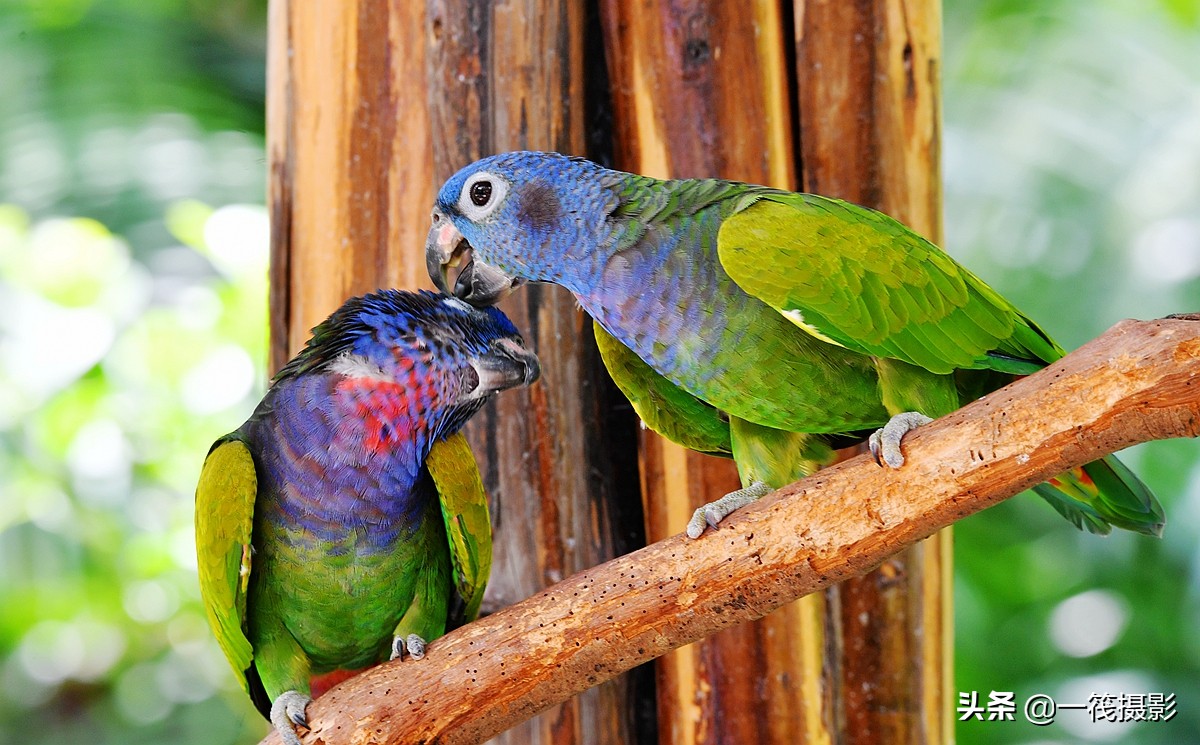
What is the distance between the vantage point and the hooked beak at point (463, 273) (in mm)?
1847

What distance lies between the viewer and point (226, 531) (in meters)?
1.67

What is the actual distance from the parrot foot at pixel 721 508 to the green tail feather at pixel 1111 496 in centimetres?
53

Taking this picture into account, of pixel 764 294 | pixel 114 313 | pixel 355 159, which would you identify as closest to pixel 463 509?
pixel 764 294

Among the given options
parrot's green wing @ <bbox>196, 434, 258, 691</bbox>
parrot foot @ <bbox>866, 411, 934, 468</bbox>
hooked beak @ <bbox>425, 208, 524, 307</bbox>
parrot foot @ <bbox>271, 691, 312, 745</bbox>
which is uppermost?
hooked beak @ <bbox>425, 208, 524, 307</bbox>

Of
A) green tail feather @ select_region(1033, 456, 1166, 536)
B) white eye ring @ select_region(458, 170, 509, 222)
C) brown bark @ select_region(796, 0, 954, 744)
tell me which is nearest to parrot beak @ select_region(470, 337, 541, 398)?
white eye ring @ select_region(458, 170, 509, 222)

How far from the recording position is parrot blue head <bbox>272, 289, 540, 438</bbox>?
1.80 meters

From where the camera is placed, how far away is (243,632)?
1.78 m

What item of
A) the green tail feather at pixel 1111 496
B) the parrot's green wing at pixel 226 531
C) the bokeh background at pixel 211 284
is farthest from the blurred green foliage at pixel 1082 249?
the parrot's green wing at pixel 226 531

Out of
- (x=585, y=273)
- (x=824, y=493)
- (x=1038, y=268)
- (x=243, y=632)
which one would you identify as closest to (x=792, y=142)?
(x=585, y=273)

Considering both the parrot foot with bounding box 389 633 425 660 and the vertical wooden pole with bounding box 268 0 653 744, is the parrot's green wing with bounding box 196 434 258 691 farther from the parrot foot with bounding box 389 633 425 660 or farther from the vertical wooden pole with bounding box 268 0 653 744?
the vertical wooden pole with bounding box 268 0 653 744

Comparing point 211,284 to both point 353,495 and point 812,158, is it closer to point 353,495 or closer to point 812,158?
point 353,495

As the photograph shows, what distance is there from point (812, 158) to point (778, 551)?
1048 millimetres

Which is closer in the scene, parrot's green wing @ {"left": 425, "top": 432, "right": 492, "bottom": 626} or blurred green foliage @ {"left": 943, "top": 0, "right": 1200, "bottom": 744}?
parrot's green wing @ {"left": 425, "top": 432, "right": 492, "bottom": 626}

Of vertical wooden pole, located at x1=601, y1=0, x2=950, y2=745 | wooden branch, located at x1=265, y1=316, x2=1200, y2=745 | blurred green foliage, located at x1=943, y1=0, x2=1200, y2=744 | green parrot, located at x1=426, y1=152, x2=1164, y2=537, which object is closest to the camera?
wooden branch, located at x1=265, y1=316, x2=1200, y2=745
